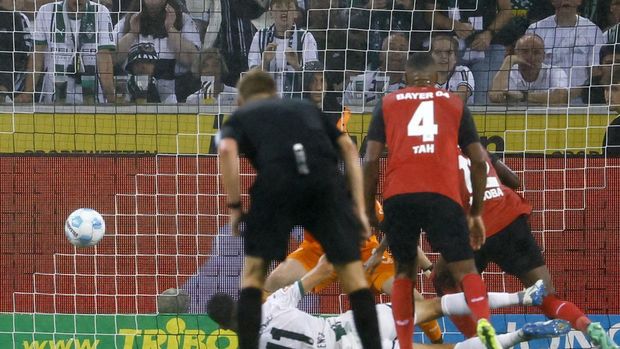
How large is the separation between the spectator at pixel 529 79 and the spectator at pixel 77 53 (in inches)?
146

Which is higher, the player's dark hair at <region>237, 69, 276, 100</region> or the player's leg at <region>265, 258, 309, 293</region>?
the player's dark hair at <region>237, 69, 276, 100</region>

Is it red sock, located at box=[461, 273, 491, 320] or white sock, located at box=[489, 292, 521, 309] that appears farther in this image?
white sock, located at box=[489, 292, 521, 309]

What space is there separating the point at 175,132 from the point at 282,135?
443 centimetres

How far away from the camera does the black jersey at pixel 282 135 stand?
6980mm

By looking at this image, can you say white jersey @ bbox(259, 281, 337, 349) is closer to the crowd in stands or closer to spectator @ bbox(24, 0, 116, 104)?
the crowd in stands

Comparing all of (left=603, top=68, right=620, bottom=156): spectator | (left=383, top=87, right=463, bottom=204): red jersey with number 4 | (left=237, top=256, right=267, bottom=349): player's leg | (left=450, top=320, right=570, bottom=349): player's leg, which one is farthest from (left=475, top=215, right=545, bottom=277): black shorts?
(left=237, top=256, right=267, bottom=349): player's leg

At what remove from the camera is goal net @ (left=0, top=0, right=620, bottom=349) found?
1105 cm

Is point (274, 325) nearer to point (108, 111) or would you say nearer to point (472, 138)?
point (472, 138)

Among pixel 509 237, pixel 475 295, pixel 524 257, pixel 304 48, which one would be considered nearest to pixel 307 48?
pixel 304 48

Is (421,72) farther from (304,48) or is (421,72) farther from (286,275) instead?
(304,48)

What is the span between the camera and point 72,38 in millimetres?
11664

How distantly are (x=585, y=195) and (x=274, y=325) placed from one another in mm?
4113

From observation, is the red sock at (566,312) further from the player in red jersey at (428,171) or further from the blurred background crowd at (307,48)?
the blurred background crowd at (307,48)

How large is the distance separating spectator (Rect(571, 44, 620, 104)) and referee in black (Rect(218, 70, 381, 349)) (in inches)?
189
